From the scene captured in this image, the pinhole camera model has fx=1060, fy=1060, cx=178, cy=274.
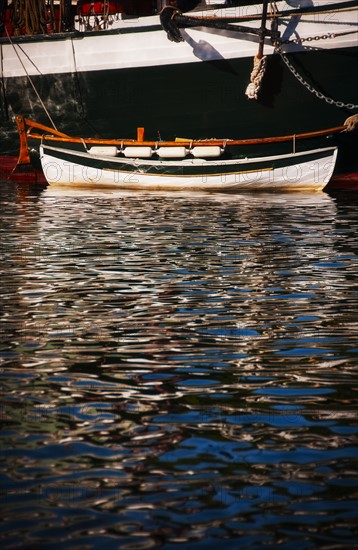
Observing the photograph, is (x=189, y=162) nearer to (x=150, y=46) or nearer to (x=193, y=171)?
(x=193, y=171)

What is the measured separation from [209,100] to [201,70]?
73 cm

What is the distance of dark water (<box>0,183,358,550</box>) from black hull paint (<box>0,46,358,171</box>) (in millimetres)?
10373

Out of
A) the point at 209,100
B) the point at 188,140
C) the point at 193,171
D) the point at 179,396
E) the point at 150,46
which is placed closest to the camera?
the point at 179,396

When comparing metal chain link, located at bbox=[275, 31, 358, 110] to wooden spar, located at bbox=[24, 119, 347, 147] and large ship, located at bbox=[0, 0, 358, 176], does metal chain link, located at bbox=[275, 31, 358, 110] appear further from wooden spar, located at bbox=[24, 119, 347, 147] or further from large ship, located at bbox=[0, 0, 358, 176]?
wooden spar, located at bbox=[24, 119, 347, 147]

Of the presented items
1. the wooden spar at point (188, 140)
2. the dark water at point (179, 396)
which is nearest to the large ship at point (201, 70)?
the wooden spar at point (188, 140)

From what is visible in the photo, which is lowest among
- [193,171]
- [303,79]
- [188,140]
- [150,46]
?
[193,171]

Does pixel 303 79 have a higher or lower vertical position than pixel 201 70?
lower

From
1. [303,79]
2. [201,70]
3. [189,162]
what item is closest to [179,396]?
[189,162]

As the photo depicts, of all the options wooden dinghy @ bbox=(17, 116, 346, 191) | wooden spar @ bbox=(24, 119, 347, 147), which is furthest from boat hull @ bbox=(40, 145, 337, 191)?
wooden spar @ bbox=(24, 119, 347, 147)

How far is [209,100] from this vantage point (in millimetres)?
24672

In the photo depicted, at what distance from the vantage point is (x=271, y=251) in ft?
44.1

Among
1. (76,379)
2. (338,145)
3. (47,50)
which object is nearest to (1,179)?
(47,50)

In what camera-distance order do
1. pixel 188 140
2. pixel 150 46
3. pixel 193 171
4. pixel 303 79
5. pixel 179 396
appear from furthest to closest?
pixel 150 46 → pixel 193 171 → pixel 188 140 → pixel 303 79 → pixel 179 396

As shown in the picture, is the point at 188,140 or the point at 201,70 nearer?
the point at 188,140
